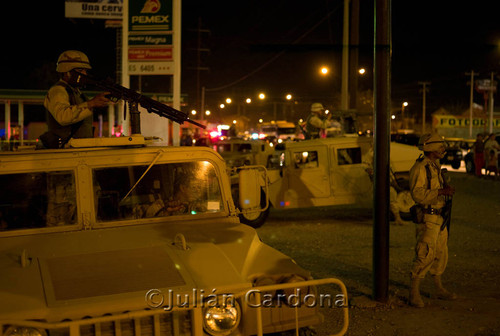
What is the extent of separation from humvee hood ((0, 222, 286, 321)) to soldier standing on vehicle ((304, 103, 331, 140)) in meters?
8.78

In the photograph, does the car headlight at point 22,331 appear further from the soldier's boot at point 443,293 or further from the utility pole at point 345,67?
the utility pole at point 345,67

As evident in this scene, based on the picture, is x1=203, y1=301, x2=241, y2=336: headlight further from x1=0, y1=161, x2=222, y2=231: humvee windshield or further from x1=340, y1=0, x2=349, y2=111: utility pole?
x1=340, y1=0, x2=349, y2=111: utility pole

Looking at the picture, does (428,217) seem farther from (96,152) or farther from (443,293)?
(96,152)

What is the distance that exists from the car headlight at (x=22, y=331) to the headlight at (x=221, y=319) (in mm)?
865

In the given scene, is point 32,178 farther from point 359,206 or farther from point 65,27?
point 65,27

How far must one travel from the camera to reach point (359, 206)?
15.1 m

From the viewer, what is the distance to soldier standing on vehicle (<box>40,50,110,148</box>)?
497cm

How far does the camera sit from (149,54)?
1368 centimetres

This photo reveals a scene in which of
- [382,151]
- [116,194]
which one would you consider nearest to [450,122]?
[382,151]

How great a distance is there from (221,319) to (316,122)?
33.1 ft

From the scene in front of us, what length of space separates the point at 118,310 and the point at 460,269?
237 inches

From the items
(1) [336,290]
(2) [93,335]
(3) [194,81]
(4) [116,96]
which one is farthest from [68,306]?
(3) [194,81]

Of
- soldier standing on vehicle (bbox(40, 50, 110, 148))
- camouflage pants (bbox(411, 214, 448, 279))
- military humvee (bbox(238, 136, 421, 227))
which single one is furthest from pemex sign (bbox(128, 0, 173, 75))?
camouflage pants (bbox(411, 214, 448, 279))

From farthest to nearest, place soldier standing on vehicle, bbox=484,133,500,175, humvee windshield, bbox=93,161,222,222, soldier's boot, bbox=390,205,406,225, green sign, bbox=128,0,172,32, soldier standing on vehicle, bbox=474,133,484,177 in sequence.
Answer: soldier standing on vehicle, bbox=474,133,484,177, soldier standing on vehicle, bbox=484,133,500,175, green sign, bbox=128,0,172,32, soldier's boot, bbox=390,205,406,225, humvee windshield, bbox=93,161,222,222
